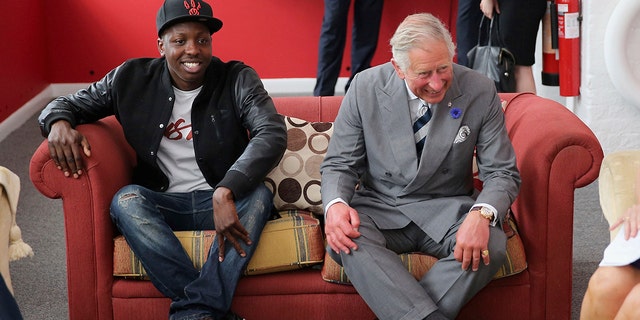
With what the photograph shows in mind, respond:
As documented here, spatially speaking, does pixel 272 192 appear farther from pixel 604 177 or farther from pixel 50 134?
pixel 604 177

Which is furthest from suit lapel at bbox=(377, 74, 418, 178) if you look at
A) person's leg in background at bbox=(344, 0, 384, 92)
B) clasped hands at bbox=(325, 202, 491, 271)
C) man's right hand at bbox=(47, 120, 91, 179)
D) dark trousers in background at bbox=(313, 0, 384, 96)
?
person's leg in background at bbox=(344, 0, 384, 92)

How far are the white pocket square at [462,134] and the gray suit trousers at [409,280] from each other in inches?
10.6

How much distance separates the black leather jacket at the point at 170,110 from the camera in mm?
2932

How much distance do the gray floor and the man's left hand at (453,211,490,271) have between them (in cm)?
62

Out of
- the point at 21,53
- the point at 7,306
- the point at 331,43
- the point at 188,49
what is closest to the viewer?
the point at 7,306

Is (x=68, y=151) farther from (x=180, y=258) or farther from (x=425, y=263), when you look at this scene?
(x=425, y=263)

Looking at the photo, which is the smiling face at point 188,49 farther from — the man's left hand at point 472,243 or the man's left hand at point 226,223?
the man's left hand at point 472,243

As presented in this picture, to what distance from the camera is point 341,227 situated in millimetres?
2623

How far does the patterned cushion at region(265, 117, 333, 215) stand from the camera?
3033 mm

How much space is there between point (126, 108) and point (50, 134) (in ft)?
0.85

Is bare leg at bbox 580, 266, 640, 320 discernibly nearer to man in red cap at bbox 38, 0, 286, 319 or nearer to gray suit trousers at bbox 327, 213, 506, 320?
gray suit trousers at bbox 327, 213, 506, 320

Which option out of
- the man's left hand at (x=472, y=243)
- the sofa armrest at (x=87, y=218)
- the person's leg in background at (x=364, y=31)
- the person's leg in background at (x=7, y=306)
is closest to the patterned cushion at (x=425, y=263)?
the man's left hand at (x=472, y=243)

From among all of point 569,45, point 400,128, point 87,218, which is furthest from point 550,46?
point 87,218

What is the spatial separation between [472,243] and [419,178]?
290mm
